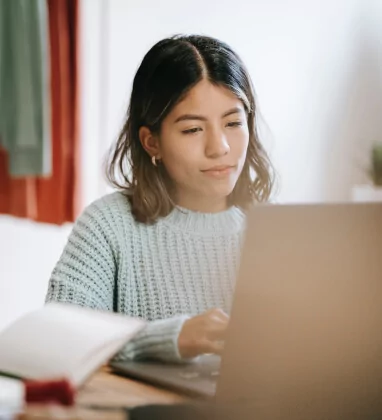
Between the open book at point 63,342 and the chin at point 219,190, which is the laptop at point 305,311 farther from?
the chin at point 219,190

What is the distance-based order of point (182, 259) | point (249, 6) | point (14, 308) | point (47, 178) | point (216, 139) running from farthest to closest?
point (249, 6) → point (14, 308) → point (47, 178) → point (182, 259) → point (216, 139)

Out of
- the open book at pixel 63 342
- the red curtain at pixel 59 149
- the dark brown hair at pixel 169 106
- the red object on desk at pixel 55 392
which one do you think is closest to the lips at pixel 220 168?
the dark brown hair at pixel 169 106

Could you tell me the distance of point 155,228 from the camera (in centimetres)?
147

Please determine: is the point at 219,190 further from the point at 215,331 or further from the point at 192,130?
the point at 215,331

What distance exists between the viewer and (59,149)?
2.46 m

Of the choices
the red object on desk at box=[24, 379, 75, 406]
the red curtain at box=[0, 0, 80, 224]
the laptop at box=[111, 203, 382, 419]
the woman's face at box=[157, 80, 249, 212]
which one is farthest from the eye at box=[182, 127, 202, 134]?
the red curtain at box=[0, 0, 80, 224]

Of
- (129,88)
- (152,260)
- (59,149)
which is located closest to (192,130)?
(152,260)

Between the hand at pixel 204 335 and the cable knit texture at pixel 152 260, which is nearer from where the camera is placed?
the hand at pixel 204 335

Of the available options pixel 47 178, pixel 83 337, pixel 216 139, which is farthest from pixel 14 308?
pixel 83 337

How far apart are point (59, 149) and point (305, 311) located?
1783 mm

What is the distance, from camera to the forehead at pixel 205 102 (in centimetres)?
136

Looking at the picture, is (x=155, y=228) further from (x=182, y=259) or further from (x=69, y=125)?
(x=69, y=125)

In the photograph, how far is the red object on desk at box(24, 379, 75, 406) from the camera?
65 cm

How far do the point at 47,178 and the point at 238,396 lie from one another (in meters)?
1.76
